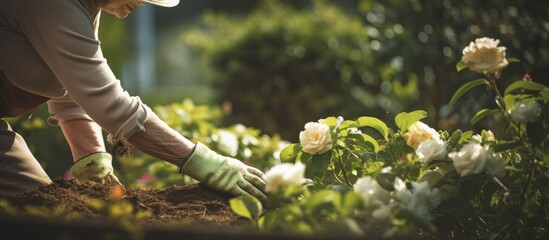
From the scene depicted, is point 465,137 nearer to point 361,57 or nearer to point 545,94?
point 545,94

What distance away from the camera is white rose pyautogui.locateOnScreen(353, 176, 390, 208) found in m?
1.97

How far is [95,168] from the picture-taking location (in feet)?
8.98

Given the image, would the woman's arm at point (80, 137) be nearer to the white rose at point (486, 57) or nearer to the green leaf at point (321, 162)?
the green leaf at point (321, 162)

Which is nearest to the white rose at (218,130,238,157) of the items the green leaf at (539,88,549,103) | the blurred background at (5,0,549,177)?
the blurred background at (5,0,549,177)

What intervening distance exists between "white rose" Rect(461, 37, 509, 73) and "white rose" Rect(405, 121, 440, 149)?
13.3 inches

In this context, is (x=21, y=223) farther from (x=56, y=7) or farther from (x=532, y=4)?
(x=532, y=4)

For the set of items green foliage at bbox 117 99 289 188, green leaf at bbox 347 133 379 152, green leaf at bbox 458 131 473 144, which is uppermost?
green leaf at bbox 458 131 473 144

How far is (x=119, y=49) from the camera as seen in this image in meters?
8.16

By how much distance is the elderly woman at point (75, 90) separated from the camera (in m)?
2.20

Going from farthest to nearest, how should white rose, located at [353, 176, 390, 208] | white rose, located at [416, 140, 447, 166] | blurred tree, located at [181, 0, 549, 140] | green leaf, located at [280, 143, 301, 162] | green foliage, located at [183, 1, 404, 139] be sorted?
green foliage, located at [183, 1, 404, 139] → blurred tree, located at [181, 0, 549, 140] → green leaf, located at [280, 143, 301, 162] → white rose, located at [416, 140, 447, 166] → white rose, located at [353, 176, 390, 208]

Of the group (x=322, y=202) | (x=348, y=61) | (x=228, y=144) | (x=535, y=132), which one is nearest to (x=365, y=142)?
(x=535, y=132)

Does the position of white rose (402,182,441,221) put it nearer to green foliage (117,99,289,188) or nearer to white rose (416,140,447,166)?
white rose (416,140,447,166)

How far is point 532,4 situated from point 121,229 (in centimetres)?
388

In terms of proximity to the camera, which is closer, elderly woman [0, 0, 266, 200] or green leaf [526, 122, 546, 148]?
green leaf [526, 122, 546, 148]
